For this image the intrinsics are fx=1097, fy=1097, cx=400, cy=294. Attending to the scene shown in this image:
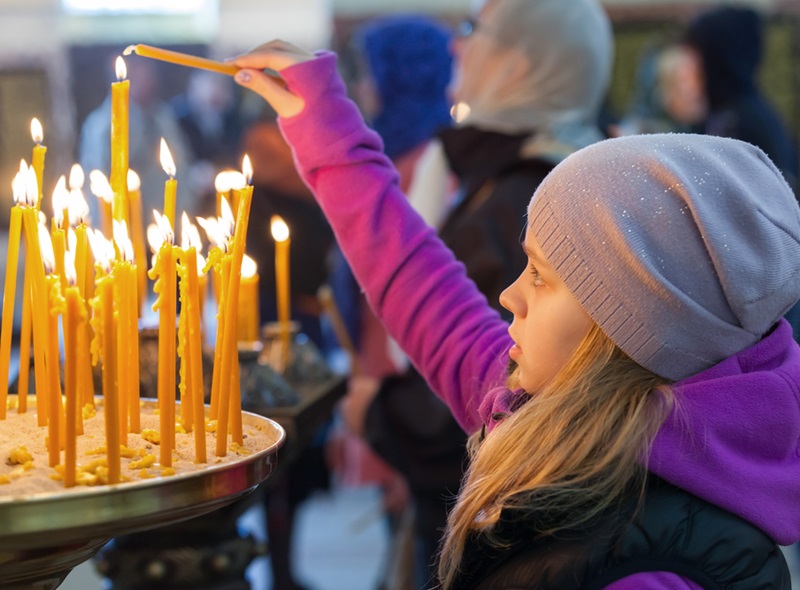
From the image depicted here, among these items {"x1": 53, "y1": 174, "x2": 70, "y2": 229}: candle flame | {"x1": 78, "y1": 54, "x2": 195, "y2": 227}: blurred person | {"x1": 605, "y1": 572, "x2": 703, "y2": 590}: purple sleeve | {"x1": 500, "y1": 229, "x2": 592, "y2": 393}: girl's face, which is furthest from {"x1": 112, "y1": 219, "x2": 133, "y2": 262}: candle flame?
{"x1": 78, "y1": 54, "x2": 195, "y2": 227}: blurred person

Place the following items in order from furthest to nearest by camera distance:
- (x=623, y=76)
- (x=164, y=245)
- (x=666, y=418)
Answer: (x=623, y=76) → (x=666, y=418) → (x=164, y=245)

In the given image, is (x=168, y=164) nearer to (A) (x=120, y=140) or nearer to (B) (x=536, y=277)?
(A) (x=120, y=140)

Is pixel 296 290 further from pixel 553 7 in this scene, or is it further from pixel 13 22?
pixel 13 22

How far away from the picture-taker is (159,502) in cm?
86

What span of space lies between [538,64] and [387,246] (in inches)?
37.0

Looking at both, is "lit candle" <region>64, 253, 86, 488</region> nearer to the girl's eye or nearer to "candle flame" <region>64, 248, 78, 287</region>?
"candle flame" <region>64, 248, 78, 287</region>

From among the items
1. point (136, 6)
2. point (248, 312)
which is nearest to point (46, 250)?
point (248, 312)

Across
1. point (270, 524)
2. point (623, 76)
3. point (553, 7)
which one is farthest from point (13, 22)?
point (553, 7)

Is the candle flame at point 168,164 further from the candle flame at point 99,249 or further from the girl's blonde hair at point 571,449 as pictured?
the girl's blonde hair at point 571,449

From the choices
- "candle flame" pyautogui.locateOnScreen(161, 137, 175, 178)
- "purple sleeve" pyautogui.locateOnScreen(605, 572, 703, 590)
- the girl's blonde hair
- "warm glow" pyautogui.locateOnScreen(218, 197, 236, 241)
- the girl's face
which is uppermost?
"candle flame" pyautogui.locateOnScreen(161, 137, 175, 178)

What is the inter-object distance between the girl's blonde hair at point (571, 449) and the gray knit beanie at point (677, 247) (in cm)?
4

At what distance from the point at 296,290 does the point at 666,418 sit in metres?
2.83

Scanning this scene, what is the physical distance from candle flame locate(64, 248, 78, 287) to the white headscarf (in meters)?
1.27

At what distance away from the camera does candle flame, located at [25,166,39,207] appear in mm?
1069
